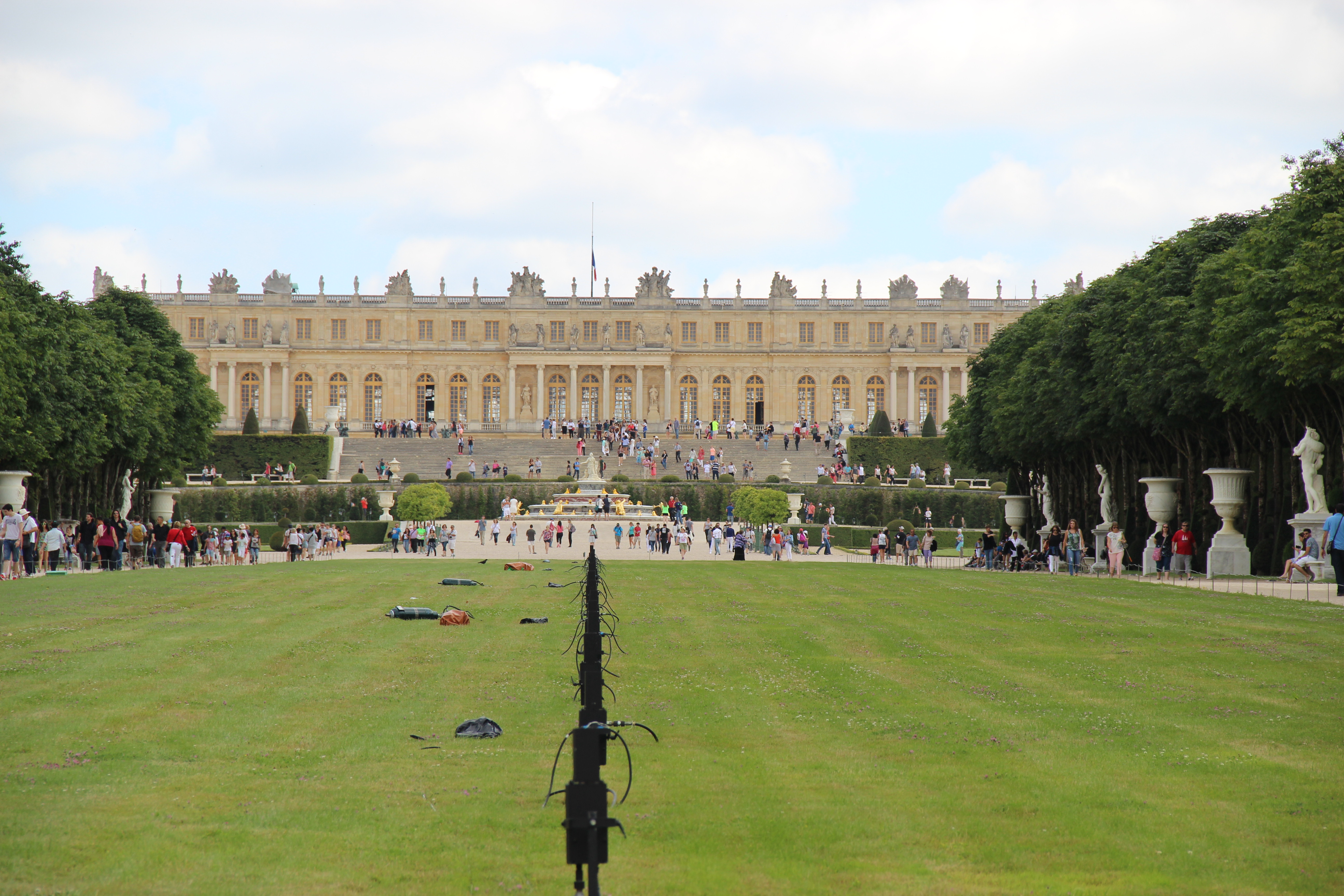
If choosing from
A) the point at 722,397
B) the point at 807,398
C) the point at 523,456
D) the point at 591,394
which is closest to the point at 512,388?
the point at 591,394

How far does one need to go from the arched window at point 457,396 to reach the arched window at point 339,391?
6640 mm

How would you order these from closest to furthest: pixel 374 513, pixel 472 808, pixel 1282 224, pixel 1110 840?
pixel 1110 840 < pixel 472 808 < pixel 1282 224 < pixel 374 513

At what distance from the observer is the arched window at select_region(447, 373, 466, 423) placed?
88.4m

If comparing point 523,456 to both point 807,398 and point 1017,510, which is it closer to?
point 807,398

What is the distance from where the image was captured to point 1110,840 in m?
6.07

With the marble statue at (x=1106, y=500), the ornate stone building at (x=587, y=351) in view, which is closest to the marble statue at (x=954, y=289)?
the ornate stone building at (x=587, y=351)

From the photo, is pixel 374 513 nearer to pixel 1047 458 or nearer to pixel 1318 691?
pixel 1047 458

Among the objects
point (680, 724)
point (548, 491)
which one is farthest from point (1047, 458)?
point (680, 724)

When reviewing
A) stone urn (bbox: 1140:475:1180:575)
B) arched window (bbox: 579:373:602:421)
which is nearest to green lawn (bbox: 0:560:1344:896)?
stone urn (bbox: 1140:475:1180:575)

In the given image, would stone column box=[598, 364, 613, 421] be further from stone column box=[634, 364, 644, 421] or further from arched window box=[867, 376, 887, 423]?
arched window box=[867, 376, 887, 423]

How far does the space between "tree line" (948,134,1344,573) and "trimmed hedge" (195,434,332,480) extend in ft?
121

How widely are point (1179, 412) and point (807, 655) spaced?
1876 cm

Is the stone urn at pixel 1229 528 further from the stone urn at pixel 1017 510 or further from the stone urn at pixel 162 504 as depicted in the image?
the stone urn at pixel 162 504

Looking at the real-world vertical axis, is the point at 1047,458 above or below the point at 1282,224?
below
